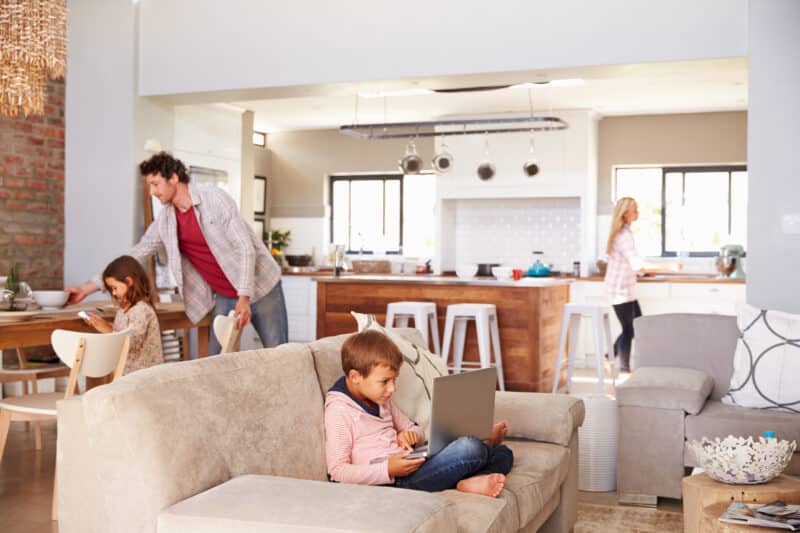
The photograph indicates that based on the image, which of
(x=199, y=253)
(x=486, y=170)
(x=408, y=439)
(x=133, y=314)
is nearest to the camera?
(x=408, y=439)

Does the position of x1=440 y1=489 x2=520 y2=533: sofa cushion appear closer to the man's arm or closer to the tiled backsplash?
the man's arm

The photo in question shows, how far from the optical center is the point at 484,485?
250cm

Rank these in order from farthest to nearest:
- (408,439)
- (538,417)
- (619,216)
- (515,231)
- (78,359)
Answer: (515,231) → (619,216) → (78,359) → (538,417) → (408,439)

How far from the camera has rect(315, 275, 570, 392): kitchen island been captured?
7023 millimetres

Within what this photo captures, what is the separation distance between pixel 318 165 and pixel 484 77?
5.28 metres

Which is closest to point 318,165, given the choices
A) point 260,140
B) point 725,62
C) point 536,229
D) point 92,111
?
point 260,140

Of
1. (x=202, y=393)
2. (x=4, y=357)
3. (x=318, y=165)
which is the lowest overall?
(x=4, y=357)

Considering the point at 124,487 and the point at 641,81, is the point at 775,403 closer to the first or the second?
the point at 124,487

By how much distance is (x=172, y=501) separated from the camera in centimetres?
197

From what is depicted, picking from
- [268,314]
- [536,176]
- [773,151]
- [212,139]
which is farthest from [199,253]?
[536,176]

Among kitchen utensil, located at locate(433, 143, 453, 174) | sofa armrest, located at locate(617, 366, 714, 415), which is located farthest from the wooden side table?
kitchen utensil, located at locate(433, 143, 453, 174)

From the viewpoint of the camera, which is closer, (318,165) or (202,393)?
(202,393)

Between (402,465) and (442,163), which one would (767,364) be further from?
(442,163)

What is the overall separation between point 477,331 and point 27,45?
3.66 meters
